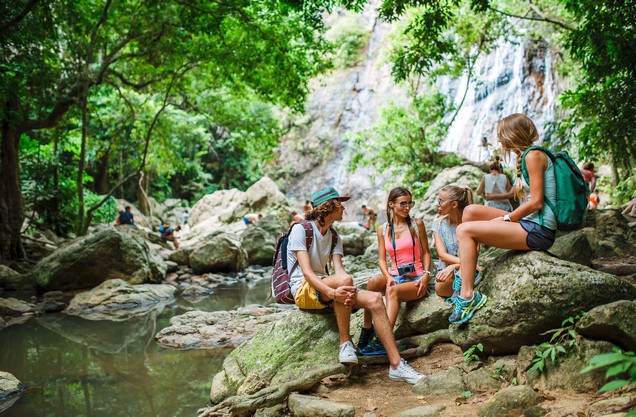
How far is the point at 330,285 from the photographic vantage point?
374cm

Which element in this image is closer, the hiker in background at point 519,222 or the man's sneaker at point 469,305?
the hiker in background at point 519,222

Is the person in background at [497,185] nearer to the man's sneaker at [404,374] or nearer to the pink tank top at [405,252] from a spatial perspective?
the pink tank top at [405,252]

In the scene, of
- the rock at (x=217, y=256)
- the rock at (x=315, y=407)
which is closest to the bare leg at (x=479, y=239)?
the rock at (x=315, y=407)

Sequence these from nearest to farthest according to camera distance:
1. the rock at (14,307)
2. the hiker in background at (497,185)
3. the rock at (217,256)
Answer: the hiker in background at (497,185), the rock at (14,307), the rock at (217,256)

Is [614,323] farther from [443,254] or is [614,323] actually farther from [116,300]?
[116,300]

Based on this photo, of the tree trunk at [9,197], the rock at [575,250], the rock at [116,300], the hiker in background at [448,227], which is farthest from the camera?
the tree trunk at [9,197]

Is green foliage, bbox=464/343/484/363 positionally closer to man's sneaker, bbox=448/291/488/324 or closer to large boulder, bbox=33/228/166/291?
man's sneaker, bbox=448/291/488/324

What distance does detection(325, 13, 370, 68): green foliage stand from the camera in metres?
32.7

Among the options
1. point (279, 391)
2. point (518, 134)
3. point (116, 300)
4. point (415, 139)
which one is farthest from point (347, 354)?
point (415, 139)

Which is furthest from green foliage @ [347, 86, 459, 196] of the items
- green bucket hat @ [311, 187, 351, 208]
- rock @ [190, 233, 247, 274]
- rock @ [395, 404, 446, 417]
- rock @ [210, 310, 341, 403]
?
rock @ [395, 404, 446, 417]

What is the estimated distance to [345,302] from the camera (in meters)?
3.62

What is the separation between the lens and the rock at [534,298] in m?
3.07

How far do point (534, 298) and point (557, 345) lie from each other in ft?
1.07

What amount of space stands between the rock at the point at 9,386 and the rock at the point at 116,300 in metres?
3.38
